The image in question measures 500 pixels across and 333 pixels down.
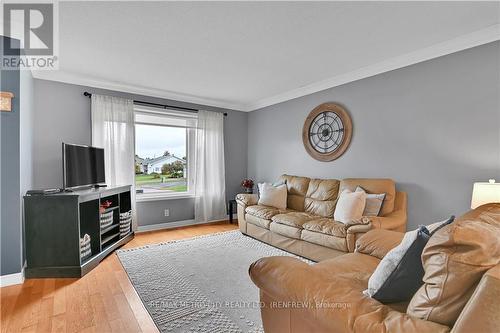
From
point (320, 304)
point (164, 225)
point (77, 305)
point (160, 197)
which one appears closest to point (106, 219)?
point (160, 197)

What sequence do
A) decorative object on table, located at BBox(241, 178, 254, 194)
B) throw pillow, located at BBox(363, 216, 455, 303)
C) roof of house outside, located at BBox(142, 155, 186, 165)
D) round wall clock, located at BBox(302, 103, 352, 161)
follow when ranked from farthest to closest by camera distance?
decorative object on table, located at BBox(241, 178, 254, 194) < roof of house outside, located at BBox(142, 155, 186, 165) < round wall clock, located at BBox(302, 103, 352, 161) < throw pillow, located at BBox(363, 216, 455, 303)

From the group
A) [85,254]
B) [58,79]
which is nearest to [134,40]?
[58,79]

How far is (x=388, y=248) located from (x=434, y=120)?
1872 millimetres

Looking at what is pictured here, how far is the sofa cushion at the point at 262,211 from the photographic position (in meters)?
3.71

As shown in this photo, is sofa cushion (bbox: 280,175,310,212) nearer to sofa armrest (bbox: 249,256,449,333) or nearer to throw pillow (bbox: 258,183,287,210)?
throw pillow (bbox: 258,183,287,210)

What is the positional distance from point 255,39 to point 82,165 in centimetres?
272

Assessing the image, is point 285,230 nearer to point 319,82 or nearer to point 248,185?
point 248,185

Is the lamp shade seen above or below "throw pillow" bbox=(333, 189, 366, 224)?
above

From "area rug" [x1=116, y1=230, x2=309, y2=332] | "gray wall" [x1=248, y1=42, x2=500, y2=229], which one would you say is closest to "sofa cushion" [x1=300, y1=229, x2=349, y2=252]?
"area rug" [x1=116, y1=230, x2=309, y2=332]

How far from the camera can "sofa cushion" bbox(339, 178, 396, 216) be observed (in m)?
3.09

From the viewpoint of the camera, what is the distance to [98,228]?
3225mm

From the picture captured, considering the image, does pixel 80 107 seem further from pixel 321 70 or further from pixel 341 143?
pixel 341 143

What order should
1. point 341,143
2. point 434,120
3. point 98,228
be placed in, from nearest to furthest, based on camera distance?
point 434,120, point 98,228, point 341,143

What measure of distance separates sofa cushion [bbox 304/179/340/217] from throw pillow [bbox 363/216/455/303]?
2389mm
